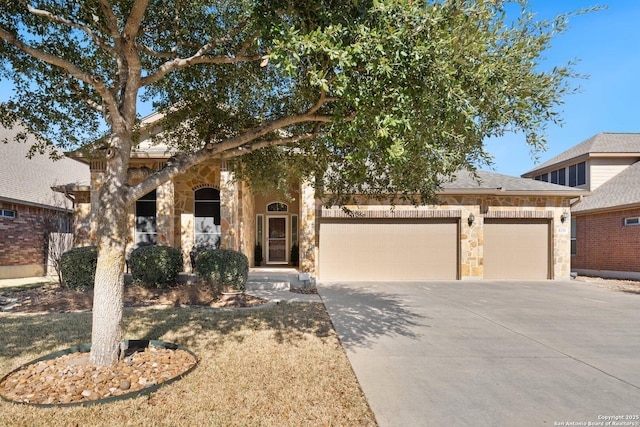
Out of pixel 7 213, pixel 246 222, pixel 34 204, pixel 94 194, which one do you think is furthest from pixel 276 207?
pixel 7 213

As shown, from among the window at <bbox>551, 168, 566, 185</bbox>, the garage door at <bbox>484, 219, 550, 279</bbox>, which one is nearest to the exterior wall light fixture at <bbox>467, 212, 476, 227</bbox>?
the garage door at <bbox>484, 219, 550, 279</bbox>

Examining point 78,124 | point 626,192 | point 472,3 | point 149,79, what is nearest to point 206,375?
point 149,79

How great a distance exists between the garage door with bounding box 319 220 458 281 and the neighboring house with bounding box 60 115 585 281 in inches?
1.5

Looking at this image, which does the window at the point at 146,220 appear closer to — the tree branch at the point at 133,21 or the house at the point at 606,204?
the tree branch at the point at 133,21

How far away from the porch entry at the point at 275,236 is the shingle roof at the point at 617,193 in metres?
13.0

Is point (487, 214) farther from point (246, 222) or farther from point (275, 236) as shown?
point (246, 222)

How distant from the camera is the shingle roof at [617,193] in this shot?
1409 centimetres

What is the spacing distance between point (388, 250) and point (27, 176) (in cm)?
1591

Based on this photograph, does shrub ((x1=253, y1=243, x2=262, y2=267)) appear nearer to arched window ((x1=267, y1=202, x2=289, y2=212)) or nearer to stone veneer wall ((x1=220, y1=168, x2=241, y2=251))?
arched window ((x1=267, y1=202, x2=289, y2=212))

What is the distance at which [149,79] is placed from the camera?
489cm

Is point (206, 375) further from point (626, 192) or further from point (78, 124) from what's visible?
point (626, 192)

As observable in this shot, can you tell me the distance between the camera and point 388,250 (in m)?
13.0

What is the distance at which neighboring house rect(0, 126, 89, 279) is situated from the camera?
12797 mm

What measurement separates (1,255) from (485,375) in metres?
15.7
